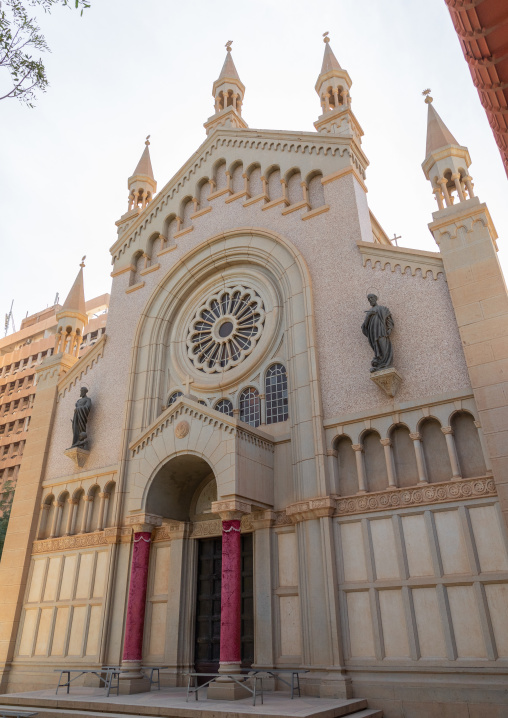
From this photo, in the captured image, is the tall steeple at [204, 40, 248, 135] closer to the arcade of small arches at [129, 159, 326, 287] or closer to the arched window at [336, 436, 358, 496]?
the arcade of small arches at [129, 159, 326, 287]

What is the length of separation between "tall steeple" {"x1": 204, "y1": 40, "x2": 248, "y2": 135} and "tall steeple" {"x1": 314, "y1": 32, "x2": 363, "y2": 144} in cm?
438

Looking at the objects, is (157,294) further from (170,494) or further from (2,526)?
(2,526)

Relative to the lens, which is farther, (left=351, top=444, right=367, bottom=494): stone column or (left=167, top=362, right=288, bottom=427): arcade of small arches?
(left=167, top=362, right=288, bottom=427): arcade of small arches

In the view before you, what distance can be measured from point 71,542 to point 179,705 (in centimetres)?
881

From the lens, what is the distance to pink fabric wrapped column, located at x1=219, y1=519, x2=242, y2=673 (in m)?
13.0

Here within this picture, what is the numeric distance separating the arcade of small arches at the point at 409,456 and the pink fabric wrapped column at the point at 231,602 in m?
3.05

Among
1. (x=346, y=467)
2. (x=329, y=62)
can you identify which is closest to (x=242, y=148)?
(x=329, y=62)

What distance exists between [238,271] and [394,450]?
9.24 metres

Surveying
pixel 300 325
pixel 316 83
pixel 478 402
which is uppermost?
pixel 316 83

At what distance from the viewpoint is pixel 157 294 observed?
2167cm

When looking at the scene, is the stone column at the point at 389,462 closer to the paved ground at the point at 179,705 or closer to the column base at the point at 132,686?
the paved ground at the point at 179,705

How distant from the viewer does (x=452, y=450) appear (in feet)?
43.0

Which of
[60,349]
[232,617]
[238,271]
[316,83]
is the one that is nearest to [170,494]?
[232,617]

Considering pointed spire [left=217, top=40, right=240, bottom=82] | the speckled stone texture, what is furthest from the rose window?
pointed spire [left=217, top=40, right=240, bottom=82]
